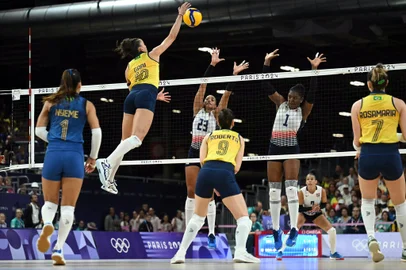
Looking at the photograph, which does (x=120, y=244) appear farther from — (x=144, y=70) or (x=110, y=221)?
(x=144, y=70)

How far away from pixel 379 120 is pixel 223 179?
233cm

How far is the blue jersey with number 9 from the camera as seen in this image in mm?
9336

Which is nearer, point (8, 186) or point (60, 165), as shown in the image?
point (60, 165)

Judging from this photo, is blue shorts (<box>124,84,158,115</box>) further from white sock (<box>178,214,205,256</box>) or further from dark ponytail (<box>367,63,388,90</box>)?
dark ponytail (<box>367,63,388,90</box>)

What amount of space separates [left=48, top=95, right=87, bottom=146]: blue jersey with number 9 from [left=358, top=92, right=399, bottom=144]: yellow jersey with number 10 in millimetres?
3958

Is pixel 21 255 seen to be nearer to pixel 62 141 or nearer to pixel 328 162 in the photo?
pixel 62 141

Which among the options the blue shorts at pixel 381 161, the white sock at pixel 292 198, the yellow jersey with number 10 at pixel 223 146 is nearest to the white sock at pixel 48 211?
the yellow jersey with number 10 at pixel 223 146

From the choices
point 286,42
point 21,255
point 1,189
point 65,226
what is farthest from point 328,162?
point 65,226

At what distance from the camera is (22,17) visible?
22938mm

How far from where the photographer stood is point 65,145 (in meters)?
9.33

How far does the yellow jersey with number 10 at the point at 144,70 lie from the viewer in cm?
1166

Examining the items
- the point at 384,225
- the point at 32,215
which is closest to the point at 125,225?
the point at 32,215

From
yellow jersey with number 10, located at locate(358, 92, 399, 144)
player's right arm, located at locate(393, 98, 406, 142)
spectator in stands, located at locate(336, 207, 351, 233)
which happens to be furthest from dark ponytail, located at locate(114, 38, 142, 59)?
spectator in stands, located at locate(336, 207, 351, 233)

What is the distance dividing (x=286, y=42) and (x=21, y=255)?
1301 centimetres
